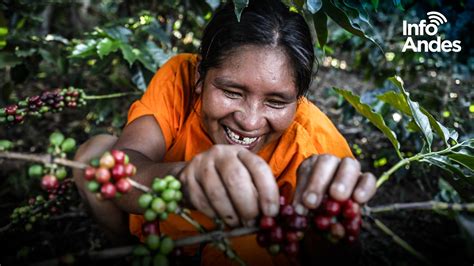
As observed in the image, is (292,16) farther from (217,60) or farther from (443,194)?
(443,194)

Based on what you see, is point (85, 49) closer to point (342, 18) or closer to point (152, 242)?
point (342, 18)

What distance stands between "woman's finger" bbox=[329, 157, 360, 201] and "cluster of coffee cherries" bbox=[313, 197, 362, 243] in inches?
0.7

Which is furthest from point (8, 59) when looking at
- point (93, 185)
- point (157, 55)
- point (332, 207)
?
point (332, 207)

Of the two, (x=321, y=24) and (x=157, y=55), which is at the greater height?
(x=321, y=24)

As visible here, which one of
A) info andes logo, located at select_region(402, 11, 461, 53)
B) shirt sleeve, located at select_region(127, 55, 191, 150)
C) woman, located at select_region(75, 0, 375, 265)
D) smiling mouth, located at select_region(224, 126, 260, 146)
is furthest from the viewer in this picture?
info andes logo, located at select_region(402, 11, 461, 53)

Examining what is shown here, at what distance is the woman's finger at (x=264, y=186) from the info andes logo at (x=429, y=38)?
182cm

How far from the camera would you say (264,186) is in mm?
821

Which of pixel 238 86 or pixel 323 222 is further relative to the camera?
pixel 238 86

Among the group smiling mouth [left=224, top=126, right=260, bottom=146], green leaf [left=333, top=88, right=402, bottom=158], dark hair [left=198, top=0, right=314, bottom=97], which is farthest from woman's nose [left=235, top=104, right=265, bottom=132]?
green leaf [left=333, top=88, right=402, bottom=158]

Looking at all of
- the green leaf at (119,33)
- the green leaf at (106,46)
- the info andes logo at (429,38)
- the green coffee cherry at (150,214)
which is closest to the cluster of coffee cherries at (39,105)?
the green leaf at (106,46)

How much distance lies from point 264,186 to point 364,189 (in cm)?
21

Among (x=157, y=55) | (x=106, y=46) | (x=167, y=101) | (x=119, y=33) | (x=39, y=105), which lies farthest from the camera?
(x=157, y=55)

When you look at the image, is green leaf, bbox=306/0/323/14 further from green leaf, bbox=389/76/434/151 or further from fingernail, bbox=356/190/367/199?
fingernail, bbox=356/190/367/199

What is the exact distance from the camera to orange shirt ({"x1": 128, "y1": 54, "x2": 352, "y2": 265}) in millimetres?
1697
